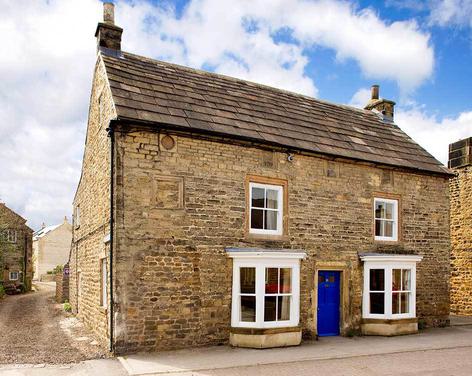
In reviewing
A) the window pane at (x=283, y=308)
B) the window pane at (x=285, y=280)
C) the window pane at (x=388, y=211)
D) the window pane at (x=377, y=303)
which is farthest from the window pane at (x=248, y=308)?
the window pane at (x=388, y=211)

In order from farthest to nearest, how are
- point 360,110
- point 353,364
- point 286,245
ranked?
point 360,110, point 286,245, point 353,364

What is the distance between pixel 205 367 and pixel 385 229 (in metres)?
8.06

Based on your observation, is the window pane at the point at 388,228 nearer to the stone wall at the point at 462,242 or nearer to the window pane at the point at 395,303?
the window pane at the point at 395,303

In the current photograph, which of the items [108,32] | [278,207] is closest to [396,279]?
[278,207]

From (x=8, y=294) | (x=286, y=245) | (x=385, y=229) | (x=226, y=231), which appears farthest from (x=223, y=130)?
(x=8, y=294)

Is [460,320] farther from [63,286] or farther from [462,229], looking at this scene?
[63,286]

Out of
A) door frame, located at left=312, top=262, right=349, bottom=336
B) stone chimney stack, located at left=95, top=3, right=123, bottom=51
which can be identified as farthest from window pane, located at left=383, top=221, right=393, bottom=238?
stone chimney stack, located at left=95, top=3, right=123, bottom=51

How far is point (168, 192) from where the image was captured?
35.0 feet

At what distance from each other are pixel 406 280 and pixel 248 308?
231 inches

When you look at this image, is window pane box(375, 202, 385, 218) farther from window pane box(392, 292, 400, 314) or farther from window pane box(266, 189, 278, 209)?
window pane box(266, 189, 278, 209)

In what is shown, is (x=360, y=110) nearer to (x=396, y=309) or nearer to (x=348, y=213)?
(x=348, y=213)

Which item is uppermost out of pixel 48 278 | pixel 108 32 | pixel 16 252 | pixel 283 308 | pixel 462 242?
pixel 108 32

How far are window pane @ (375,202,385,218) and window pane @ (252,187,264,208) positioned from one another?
4356mm

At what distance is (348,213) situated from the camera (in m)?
13.4
